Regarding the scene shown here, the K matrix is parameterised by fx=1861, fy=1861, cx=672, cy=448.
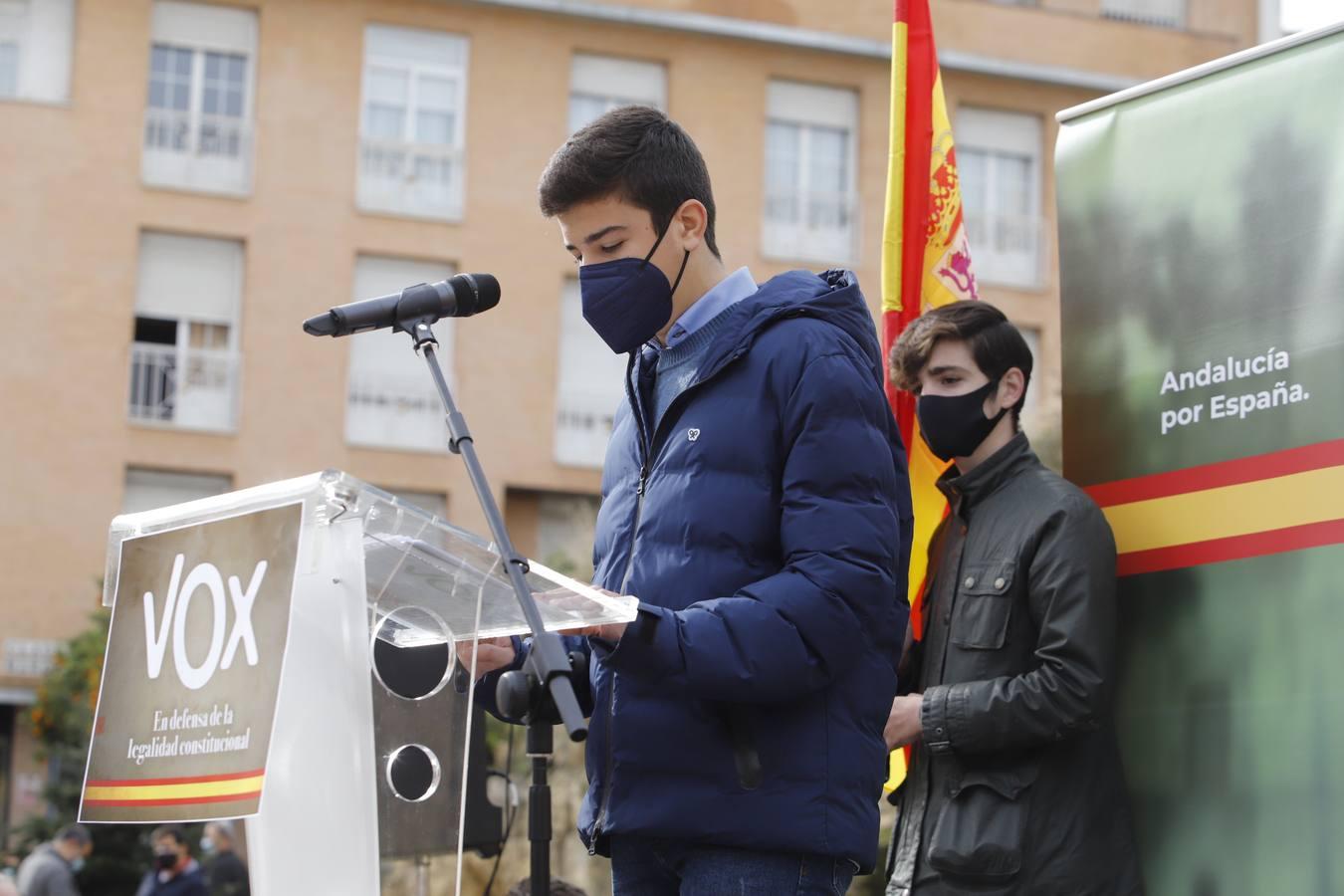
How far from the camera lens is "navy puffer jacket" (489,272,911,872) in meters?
3.00

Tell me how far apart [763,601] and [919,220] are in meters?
2.24

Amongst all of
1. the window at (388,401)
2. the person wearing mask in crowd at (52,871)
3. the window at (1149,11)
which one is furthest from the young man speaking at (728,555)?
the window at (1149,11)

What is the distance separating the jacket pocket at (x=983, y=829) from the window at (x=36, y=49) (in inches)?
940

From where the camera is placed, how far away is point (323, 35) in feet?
86.8

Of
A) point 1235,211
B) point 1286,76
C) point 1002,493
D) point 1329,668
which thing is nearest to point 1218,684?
point 1329,668

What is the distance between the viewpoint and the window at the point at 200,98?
2584 cm

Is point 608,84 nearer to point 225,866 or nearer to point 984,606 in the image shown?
point 225,866

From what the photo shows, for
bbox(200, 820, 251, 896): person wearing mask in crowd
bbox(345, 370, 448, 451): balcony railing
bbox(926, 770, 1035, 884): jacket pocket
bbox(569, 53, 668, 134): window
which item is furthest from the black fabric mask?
bbox(569, 53, 668, 134): window

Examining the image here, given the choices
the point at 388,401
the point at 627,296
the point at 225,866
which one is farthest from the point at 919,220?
the point at 388,401

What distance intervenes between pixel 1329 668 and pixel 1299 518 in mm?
312

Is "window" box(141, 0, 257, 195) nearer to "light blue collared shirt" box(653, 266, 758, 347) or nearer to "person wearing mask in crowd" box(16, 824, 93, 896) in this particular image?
"person wearing mask in crowd" box(16, 824, 93, 896)

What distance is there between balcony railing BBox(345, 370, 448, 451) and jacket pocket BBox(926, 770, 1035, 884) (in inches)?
871

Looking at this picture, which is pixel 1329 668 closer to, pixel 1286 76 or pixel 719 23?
pixel 1286 76

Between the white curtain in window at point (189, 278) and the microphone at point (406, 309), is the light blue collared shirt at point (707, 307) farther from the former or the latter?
the white curtain in window at point (189, 278)
